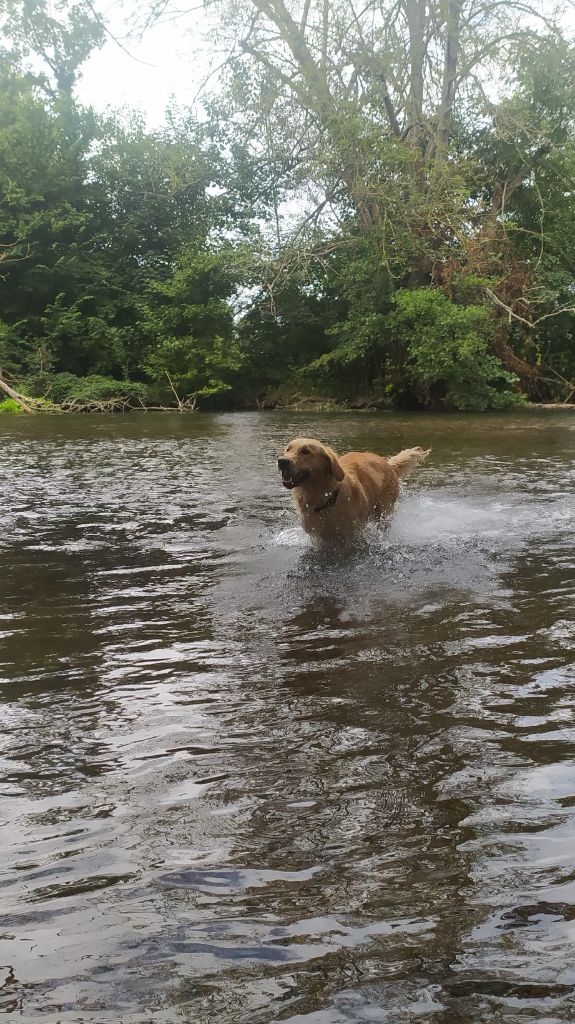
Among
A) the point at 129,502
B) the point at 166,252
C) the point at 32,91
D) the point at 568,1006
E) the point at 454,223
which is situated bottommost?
the point at 568,1006

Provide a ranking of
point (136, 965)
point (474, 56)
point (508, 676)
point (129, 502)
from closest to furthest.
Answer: point (136, 965), point (508, 676), point (129, 502), point (474, 56)

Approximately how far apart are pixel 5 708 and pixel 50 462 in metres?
9.99

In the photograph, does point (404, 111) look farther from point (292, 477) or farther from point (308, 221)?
point (292, 477)

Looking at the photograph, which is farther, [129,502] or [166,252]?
[166,252]

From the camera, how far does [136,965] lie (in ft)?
6.12

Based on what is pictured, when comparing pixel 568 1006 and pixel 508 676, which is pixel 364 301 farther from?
pixel 568 1006

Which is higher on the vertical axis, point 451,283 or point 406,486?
point 451,283

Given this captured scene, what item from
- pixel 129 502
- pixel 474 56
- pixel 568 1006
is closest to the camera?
pixel 568 1006

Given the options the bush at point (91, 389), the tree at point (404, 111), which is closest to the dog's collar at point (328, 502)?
the tree at point (404, 111)

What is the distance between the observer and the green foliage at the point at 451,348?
81.7 ft

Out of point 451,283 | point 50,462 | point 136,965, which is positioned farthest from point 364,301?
point 136,965

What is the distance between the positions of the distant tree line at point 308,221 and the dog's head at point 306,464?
60.7 ft

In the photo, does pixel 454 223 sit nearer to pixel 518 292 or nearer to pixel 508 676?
pixel 518 292

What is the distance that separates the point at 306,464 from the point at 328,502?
440 mm
